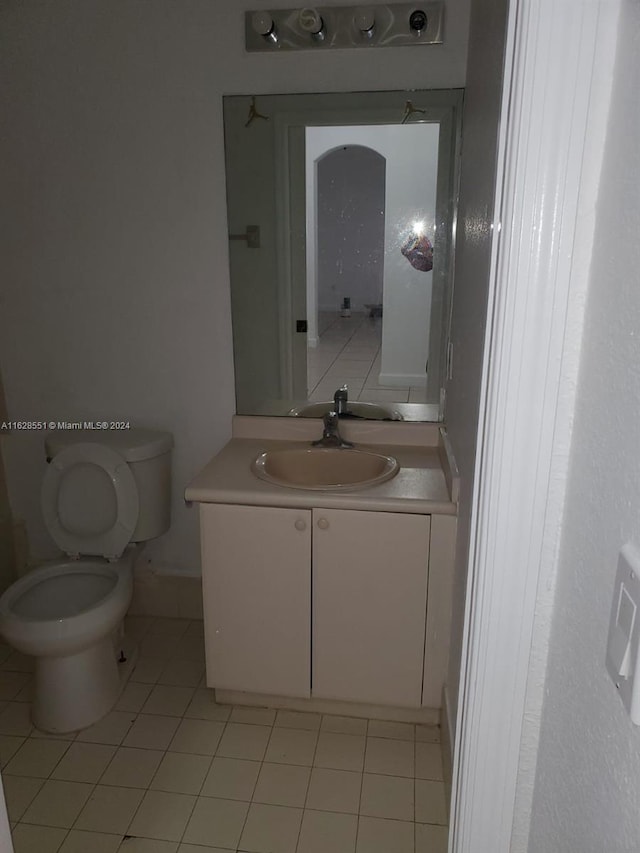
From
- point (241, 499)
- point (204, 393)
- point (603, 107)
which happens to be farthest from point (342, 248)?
point (603, 107)

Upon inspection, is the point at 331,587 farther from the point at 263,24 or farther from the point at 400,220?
the point at 263,24

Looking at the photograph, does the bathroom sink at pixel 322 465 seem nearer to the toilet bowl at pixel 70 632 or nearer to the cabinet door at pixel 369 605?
the cabinet door at pixel 369 605

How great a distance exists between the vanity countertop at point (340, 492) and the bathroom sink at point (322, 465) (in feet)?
0.28


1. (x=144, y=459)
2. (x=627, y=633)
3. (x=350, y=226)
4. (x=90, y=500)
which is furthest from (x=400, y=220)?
(x=627, y=633)

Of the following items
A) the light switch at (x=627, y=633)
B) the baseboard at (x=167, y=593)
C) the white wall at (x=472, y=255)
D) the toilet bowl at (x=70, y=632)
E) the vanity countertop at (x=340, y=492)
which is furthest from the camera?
the baseboard at (x=167, y=593)

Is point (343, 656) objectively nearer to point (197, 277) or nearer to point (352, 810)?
point (352, 810)

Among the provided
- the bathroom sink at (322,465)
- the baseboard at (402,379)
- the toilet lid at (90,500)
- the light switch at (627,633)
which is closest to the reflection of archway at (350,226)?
the baseboard at (402,379)

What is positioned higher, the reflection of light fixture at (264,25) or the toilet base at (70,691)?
the reflection of light fixture at (264,25)

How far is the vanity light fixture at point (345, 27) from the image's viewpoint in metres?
1.87

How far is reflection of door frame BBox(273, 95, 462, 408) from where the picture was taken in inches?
77.4

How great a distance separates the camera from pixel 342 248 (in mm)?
2125

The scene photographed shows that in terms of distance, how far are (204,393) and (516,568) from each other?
1.67 m

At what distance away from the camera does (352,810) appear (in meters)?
1.69

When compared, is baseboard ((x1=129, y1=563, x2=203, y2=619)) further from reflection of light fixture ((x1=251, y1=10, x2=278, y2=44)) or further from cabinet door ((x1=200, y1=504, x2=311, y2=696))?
reflection of light fixture ((x1=251, y1=10, x2=278, y2=44))
